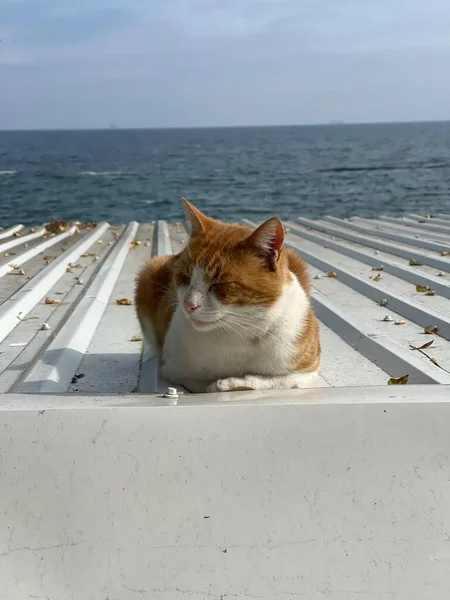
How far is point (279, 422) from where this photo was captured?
2389mm

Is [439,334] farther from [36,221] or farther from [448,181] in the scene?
[448,181]

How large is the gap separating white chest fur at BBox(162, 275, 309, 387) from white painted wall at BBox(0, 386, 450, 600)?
51 centimetres

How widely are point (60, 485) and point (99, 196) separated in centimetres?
4016

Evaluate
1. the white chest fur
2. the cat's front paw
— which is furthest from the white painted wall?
the white chest fur

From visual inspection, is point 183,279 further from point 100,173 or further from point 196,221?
point 100,173

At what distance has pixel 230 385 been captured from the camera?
2.84m

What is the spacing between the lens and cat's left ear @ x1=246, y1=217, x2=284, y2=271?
2.75 meters

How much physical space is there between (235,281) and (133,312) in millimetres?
2614

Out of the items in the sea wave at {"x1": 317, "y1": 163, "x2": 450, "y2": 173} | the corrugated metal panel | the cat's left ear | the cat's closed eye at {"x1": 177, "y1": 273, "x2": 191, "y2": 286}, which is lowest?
the sea wave at {"x1": 317, "y1": 163, "x2": 450, "y2": 173}

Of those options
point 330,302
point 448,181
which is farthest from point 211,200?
point 330,302

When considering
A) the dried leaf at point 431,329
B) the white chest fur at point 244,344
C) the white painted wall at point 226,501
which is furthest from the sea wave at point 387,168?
the white painted wall at point 226,501

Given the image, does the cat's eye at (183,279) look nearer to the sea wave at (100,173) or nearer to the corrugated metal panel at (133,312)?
the corrugated metal panel at (133,312)

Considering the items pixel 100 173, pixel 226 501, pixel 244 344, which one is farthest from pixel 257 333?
pixel 100 173

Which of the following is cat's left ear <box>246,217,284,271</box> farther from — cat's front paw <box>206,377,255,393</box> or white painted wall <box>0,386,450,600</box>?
white painted wall <box>0,386,450,600</box>
